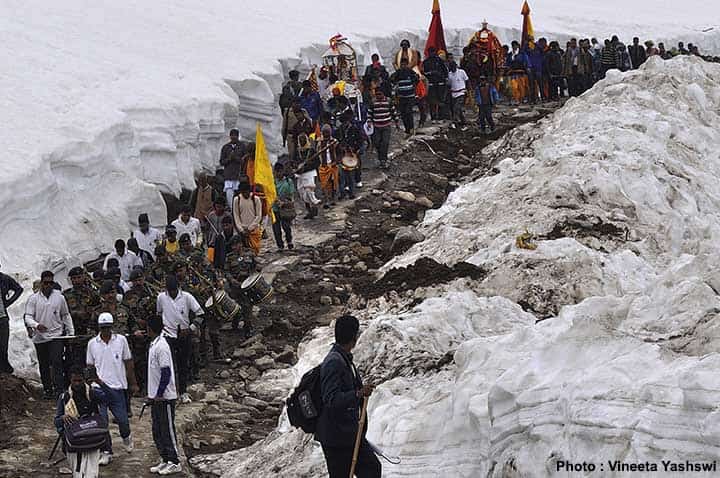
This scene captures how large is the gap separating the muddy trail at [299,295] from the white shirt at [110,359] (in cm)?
69

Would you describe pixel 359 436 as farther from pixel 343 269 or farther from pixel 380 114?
pixel 380 114

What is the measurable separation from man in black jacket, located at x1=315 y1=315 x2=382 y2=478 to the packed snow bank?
33.0 inches

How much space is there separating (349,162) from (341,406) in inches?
476

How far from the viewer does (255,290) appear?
15.2 meters

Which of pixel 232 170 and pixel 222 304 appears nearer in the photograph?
pixel 222 304

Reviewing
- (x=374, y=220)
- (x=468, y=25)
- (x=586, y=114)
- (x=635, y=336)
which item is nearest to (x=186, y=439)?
(x=635, y=336)

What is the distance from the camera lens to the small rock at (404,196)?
67.1 ft

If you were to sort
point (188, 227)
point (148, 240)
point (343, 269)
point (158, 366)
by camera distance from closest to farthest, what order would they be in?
point (158, 366)
point (148, 240)
point (188, 227)
point (343, 269)

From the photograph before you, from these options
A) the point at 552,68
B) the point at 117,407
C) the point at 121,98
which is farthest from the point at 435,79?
the point at 117,407

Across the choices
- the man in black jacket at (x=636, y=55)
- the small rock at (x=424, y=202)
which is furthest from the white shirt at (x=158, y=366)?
the man in black jacket at (x=636, y=55)

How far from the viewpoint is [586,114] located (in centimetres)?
2016

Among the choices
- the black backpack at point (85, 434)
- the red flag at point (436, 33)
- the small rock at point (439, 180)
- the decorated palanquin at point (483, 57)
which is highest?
the red flag at point (436, 33)

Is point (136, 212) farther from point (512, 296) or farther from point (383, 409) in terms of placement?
point (383, 409)

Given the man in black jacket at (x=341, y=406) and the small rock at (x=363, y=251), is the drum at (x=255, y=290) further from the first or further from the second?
the man in black jacket at (x=341, y=406)
